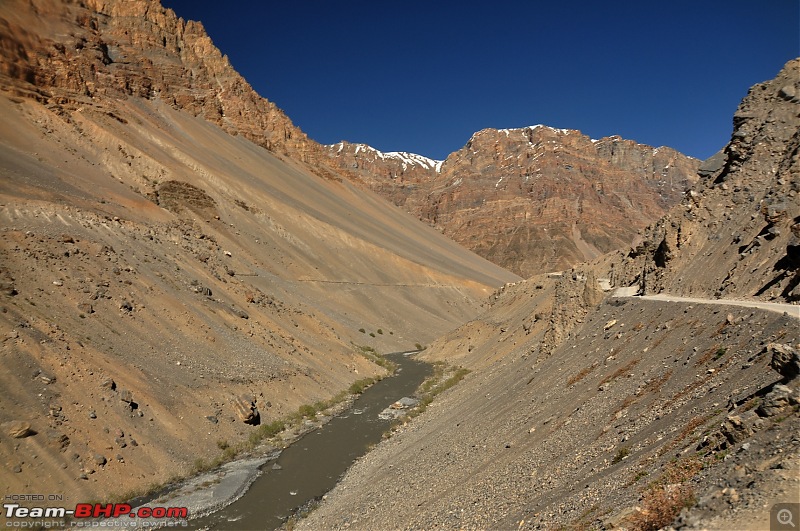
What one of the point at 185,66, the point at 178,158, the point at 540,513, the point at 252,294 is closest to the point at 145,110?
the point at 178,158

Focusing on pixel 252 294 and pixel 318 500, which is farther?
pixel 252 294

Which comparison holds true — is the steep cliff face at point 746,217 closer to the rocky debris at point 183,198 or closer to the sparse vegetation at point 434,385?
the sparse vegetation at point 434,385

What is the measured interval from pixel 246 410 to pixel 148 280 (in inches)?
447

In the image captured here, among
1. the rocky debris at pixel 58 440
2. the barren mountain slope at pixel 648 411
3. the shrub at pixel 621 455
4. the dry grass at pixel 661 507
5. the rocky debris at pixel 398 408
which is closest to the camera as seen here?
the dry grass at pixel 661 507

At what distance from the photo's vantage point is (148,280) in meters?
31.3

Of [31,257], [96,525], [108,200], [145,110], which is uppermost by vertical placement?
[145,110]

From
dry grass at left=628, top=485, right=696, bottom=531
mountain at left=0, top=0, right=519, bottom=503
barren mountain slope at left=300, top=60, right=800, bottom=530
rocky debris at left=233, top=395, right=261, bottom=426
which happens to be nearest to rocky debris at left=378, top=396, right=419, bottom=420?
barren mountain slope at left=300, top=60, right=800, bottom=530

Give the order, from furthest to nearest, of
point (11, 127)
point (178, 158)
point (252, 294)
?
point (178, 158)
point (11, 127)
point (252, 294)

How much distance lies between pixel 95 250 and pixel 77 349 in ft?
33.7

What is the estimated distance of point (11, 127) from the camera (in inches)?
1886

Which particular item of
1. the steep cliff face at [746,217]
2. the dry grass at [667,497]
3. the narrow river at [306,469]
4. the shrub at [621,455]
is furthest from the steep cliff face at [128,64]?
the dry grass at [667,497]

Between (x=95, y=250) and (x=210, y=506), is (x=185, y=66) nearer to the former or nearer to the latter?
(x=95, y=250)
